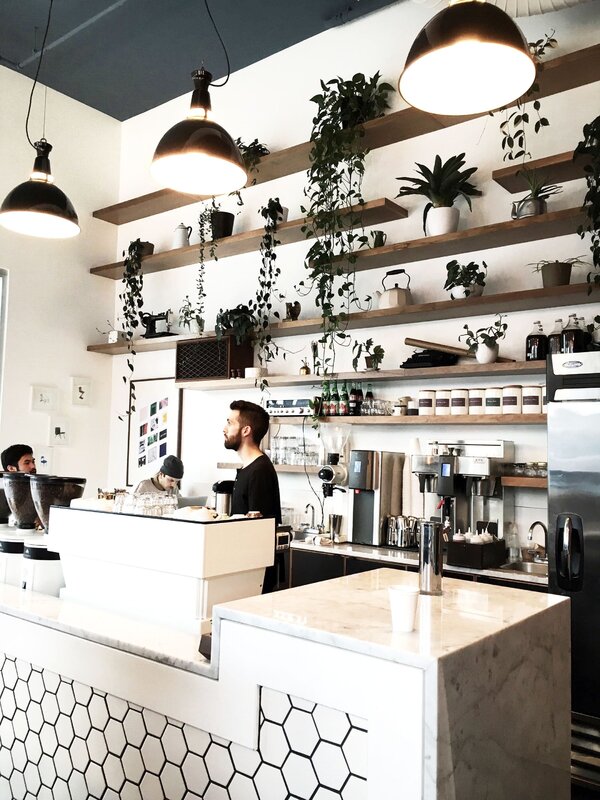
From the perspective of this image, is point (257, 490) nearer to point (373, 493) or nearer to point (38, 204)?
point (373, 493)

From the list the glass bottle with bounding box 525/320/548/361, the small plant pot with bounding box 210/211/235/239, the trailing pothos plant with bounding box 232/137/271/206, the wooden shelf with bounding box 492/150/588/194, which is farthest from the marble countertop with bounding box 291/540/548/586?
the trailing pothos plant with bounding box 232/137/271/206

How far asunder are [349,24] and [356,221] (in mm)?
1745

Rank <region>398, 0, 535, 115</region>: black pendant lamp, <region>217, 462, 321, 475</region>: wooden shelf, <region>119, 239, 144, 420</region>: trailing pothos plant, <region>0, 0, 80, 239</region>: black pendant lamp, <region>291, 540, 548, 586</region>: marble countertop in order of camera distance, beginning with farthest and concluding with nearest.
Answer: <region>119, 239, 144, 420</region>: trailing pothos plant, <region>217, 462, 321, 475</region>: wooden shelf, <region>291, 540, 548, 586</region>: marble countertop, <region>0, 0, 80, 239</region>: black pendant lamp, <region>398, 0, 535, 115</region>: black pendant lamp

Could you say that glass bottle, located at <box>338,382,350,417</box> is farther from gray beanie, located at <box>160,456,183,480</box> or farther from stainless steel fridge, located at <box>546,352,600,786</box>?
stainless steel fridge, located at <box>546,352,600,786</box>

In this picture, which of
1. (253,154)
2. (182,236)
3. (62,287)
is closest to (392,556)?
(253,154)

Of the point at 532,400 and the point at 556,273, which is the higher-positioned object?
the point at 556,273

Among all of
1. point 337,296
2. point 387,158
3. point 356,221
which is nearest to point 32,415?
point 337,296

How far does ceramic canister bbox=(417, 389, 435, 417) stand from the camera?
13.2 feet

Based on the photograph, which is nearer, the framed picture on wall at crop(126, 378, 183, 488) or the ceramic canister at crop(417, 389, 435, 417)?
the ceramic canister at crop(417, 389, 435, 417)

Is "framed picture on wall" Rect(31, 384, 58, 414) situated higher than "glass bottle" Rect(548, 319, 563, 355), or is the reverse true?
"glass bottle" Rect(548, 319, 563, 355)

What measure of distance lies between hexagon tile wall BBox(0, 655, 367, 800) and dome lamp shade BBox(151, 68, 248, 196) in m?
1.78

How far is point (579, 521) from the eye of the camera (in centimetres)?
301

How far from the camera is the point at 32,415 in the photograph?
18.2 ft

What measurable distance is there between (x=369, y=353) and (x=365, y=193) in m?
1.17
